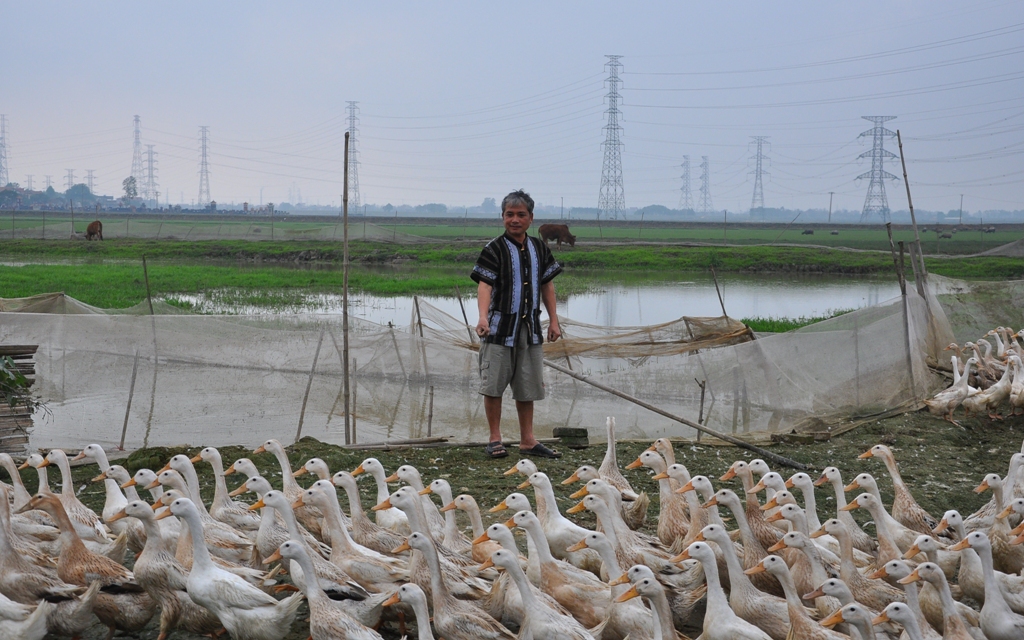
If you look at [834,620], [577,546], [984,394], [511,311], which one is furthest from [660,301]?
[834,620]

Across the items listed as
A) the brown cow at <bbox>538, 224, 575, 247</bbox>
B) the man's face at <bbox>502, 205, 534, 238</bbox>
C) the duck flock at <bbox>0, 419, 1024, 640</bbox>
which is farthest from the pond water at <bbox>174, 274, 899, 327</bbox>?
the duck flock at <bbox>0, 419, 1024, 640</bbox>

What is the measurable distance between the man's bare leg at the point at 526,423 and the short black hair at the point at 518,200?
163 cm

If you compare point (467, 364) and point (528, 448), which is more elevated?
point (467, 364)

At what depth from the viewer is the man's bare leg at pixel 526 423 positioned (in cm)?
783

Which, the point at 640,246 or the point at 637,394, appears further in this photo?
the point at 640,246

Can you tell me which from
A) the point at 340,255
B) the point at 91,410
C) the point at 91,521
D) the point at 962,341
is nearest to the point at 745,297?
the point at 962,341

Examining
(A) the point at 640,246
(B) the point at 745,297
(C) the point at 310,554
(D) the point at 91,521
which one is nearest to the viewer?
(C) the point at 310,554

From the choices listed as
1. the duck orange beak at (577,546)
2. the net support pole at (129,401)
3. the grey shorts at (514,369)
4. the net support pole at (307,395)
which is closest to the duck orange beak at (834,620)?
the duck orange beak at (577,546)

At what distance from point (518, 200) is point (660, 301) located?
16.9 metres

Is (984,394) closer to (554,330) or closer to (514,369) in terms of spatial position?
(554,330)

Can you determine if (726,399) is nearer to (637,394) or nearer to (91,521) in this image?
(637,394)

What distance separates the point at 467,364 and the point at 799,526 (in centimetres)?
447

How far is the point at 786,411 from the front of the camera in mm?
9406

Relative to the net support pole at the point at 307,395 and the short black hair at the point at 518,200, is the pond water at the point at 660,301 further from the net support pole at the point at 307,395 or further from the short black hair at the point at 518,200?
the short black hair at the point at 518,200
